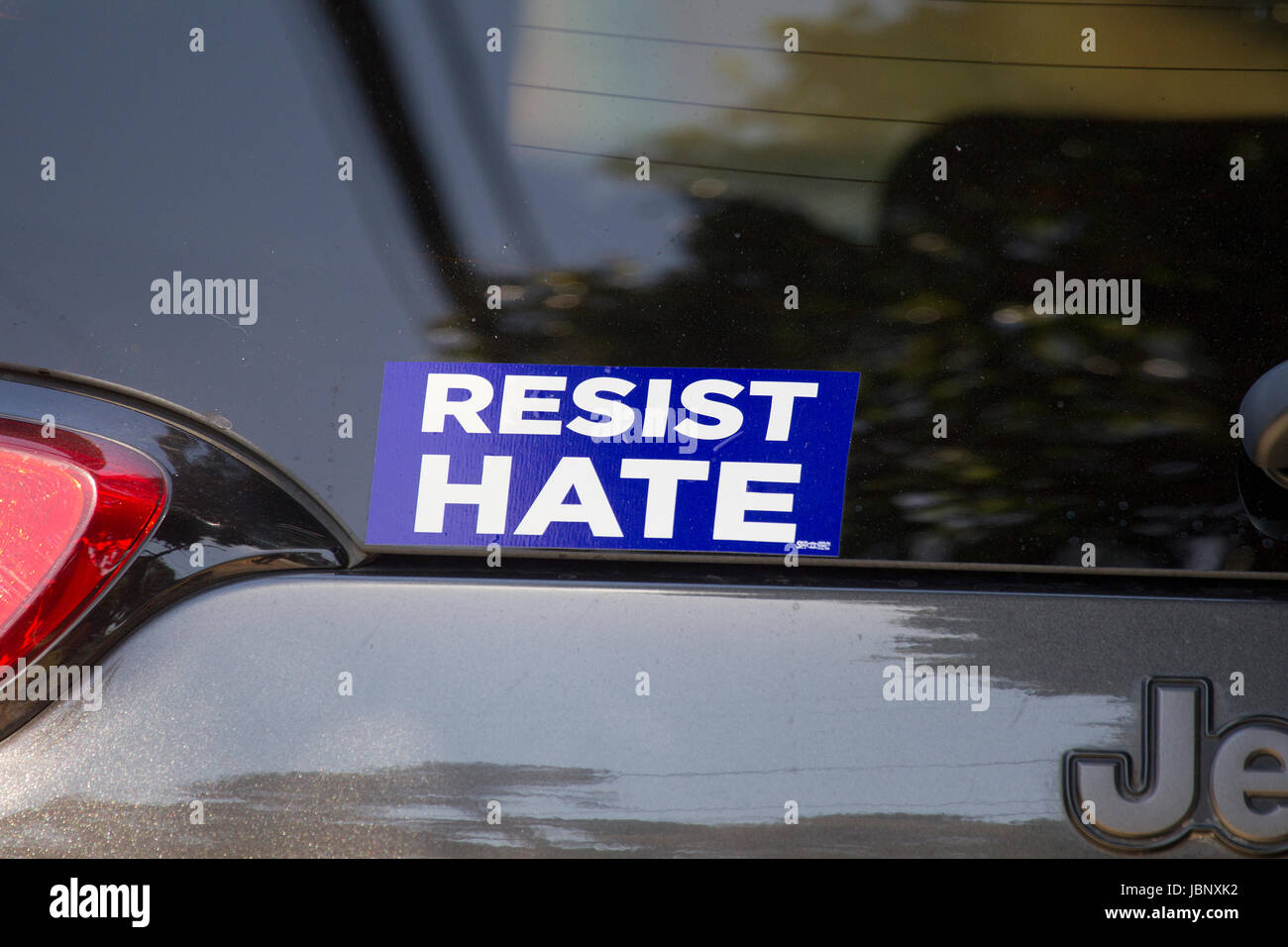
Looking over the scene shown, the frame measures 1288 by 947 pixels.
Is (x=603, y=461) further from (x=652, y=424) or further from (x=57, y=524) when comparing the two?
(x=57, y=524)

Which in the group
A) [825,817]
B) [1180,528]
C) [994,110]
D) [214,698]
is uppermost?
[994,110]

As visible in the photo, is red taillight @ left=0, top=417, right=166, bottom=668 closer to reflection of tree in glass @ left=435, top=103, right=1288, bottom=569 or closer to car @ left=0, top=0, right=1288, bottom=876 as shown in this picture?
car @ left=0, top=0, right=1288, bottom=876

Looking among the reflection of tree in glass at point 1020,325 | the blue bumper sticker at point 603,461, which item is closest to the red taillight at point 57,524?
the blue bumper sticker at point 603,461

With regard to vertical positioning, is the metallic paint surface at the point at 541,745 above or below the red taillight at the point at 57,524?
below

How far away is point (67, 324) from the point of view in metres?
1.13

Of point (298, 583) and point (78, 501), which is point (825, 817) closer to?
point (298, 583)

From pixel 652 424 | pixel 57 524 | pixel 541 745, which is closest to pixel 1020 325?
pixel 652 424

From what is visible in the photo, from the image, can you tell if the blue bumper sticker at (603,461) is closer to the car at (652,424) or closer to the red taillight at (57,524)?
the car at (652,424)

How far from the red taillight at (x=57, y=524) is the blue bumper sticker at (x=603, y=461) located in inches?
10.1

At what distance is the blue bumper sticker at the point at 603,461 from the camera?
113 centimetres

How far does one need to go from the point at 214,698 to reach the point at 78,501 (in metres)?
0.25
